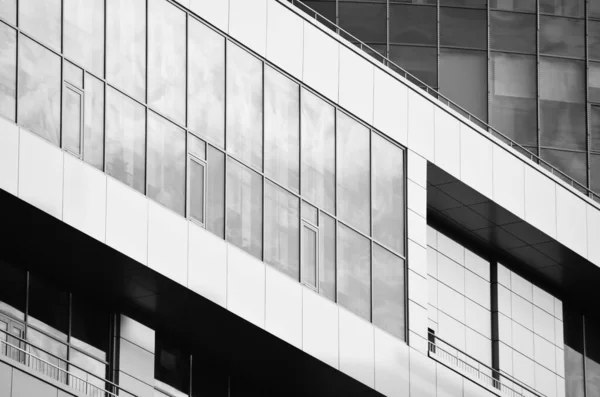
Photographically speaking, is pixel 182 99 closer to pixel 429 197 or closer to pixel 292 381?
pixel 292 381

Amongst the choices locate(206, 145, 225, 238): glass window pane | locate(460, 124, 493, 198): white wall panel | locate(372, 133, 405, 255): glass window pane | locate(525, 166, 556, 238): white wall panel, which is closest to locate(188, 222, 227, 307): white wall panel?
locate(206, 145, 225, 238): glass window pane

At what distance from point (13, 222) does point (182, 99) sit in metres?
4.84

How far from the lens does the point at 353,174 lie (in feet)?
107

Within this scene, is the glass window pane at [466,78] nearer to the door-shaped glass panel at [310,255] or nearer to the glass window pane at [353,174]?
the glass window pane at [353,174]

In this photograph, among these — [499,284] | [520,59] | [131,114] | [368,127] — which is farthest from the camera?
[520,59]

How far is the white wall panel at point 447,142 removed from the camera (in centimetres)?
Result: 3559

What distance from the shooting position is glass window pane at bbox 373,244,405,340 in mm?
32719

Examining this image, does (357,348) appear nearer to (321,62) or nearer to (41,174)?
(321,62)

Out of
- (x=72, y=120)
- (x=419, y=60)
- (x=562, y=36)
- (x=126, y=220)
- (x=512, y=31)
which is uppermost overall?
(x=562, y=36)

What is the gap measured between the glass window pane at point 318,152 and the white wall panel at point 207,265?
3.32 m

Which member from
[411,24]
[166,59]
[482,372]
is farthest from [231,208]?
[411,24]

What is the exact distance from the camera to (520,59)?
51.0 m

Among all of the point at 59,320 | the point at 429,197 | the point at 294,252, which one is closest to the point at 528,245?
the point at 429,197

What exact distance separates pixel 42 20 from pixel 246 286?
277 inches
